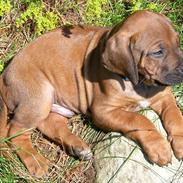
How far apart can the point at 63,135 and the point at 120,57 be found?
1272 mm

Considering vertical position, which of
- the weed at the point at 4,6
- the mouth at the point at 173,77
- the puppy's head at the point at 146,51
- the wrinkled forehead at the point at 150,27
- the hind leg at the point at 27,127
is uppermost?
the wrinkled forehead at the point at 150,27

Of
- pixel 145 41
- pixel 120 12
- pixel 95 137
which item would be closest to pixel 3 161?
A: pixel 95 137

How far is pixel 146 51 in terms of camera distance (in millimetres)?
5789

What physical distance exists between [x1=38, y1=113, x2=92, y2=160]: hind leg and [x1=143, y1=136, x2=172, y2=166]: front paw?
81 cm

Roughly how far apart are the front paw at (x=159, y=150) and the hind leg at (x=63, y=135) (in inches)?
32.1

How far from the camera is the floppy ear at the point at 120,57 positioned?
19.0 feet

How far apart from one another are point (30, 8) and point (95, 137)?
1964 millimetres

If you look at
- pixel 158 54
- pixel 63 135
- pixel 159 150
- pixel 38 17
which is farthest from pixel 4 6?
pixel 159 150

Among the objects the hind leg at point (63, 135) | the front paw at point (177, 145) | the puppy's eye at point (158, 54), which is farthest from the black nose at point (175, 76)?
the hind leg at point (63, 135)

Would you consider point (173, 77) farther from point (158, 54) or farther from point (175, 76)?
point (158, 54)

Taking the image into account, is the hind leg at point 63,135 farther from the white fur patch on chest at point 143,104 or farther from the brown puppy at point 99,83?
the white fur patch on chest at point 143,104

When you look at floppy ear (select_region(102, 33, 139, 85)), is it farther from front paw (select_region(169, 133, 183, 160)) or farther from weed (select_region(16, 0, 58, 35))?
weed (select_region(16, 0, 58, 35))

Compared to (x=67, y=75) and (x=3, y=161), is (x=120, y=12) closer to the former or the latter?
(x=67, y=75)

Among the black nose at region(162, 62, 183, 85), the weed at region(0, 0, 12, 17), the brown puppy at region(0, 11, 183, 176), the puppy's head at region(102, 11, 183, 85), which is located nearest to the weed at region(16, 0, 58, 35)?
the weed at region(0, 0, 12, 17)
